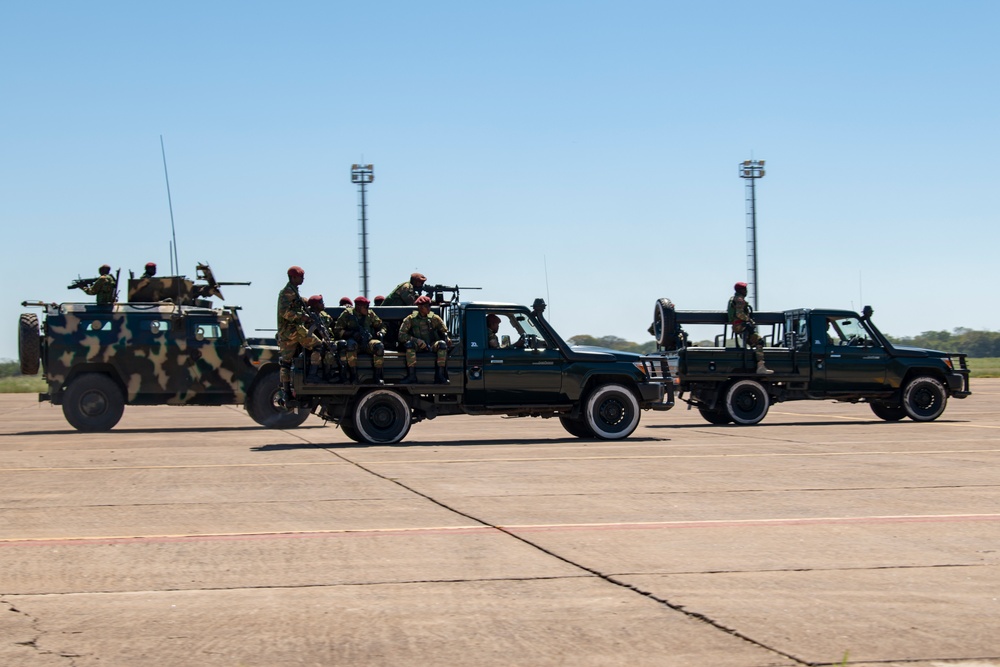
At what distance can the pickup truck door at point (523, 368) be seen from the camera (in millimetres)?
17828

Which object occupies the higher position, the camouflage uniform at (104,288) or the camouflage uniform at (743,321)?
the camouflage uniform at (104,288)

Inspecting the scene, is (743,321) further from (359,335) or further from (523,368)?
(359,335)

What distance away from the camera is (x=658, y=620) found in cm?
576

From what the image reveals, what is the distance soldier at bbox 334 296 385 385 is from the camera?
56.3ft

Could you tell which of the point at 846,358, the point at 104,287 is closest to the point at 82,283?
the point at 104,287

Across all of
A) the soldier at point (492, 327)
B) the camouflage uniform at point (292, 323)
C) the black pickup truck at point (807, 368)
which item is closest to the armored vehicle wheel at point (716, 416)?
the black pickup truck at point (807, 368)

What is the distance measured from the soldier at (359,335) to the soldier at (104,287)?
6.98m

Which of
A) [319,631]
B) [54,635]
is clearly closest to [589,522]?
[319,631]

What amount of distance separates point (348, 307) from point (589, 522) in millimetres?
9241

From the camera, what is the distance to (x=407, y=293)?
18.4 meters

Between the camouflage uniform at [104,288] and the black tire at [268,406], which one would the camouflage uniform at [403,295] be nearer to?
the black tire at [268,406]

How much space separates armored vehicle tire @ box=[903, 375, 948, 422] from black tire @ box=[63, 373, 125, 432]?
535 inches

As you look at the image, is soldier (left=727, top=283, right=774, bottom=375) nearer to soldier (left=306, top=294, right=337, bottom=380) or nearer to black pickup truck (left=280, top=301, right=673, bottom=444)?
black pickup truck (left=280, top=301, right=673, bottom=444)

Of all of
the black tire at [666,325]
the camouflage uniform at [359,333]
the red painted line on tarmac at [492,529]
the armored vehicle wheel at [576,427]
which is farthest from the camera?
the black tire at [666,325]
